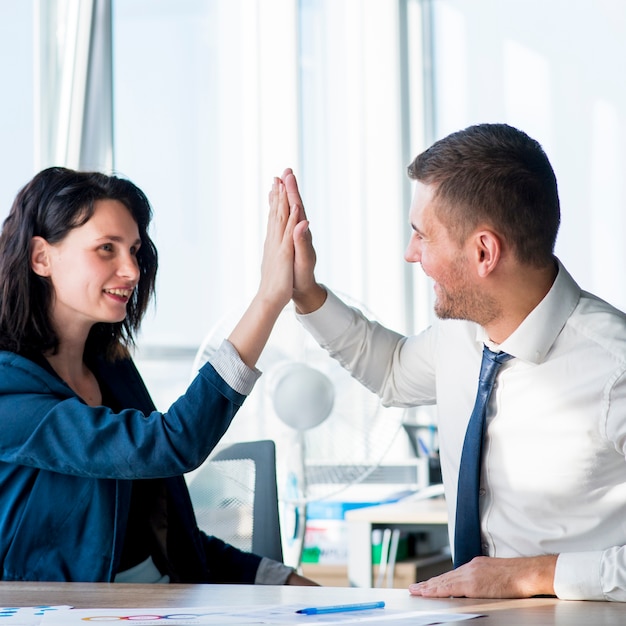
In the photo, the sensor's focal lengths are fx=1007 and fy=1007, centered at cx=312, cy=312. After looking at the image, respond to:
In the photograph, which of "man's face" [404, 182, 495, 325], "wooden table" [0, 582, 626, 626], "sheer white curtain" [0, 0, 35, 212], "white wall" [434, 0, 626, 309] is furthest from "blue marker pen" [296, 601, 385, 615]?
"white wall" [434, 0, 626, 309]

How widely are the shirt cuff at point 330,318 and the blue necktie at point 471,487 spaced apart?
40 cm

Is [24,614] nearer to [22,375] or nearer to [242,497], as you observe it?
[22,375]

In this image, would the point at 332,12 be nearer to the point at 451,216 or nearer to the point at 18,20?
the point at 18,20

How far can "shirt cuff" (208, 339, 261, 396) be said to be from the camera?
1.79m

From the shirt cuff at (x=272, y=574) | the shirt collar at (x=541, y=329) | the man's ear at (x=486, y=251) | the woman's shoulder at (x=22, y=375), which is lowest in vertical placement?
the shirt cuff at (x=272, y=574)

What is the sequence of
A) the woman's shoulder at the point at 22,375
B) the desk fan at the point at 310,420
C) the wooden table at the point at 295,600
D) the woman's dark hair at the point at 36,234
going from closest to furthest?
the wooden table at the point at 295,600, the woman's shoulder at the point at 22,375, the woman's dark hair at the point at 36,234, the desk fan at the point at 310,420

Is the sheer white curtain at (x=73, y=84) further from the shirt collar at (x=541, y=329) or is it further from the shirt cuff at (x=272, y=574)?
the shirt collar at (x=541, y=329)

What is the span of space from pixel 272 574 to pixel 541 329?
2.76 ft

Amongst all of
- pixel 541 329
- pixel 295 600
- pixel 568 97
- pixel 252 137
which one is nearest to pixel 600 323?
pixel 541 329

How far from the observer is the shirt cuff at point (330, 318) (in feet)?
6.81

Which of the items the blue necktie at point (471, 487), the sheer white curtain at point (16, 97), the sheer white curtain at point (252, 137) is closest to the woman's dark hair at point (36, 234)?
the blue necktie at point (471, 487)

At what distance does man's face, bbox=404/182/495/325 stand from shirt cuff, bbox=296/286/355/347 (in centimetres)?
26

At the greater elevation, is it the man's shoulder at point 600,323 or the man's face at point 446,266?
the man's face at point 446,266

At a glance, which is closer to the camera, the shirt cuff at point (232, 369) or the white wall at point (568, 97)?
the shirt cuff at point (232, 369)
